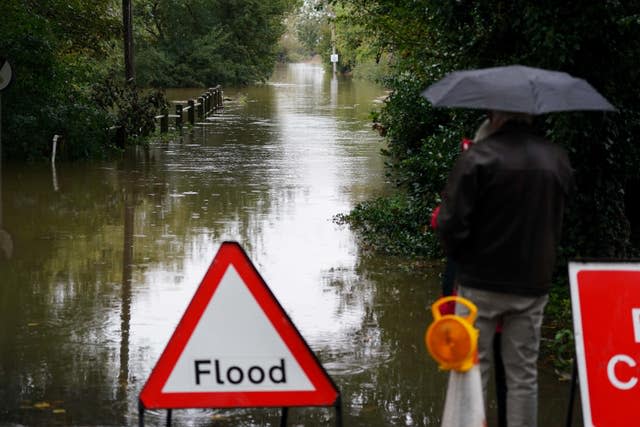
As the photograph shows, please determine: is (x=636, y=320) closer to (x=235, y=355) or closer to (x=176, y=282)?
(x=235, y=355)

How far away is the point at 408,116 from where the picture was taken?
566 inches

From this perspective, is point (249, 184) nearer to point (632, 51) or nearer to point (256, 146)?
point (256, 146)

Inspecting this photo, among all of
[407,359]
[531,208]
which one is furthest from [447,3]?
[531,208]

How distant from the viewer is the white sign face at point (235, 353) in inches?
195

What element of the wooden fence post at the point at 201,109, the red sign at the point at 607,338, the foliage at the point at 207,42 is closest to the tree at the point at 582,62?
the red sign at the point at 607,338

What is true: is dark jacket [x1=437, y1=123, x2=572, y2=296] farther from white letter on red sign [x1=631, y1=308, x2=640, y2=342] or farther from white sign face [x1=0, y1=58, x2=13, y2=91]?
white sign face [x1=0, y1=58, x2=13, y2=91]

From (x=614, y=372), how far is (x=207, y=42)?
61.0 m

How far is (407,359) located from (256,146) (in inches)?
686

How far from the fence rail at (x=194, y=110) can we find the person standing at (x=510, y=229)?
22363mm

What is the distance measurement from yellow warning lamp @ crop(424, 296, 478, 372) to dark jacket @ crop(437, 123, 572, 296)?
30 centimetres

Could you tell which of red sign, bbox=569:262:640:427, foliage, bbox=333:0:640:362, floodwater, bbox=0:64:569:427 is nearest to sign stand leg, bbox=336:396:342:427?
red sign, bbox=569:262:640:427

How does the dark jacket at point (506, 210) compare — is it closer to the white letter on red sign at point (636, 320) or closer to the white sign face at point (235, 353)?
the white letter on red sign at point (636, 320)

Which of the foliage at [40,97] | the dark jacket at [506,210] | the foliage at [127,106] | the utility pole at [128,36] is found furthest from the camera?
the utility pole at [128,36]

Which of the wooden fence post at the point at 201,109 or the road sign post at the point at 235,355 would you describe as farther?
the wooden fence post at the point at 201,109
